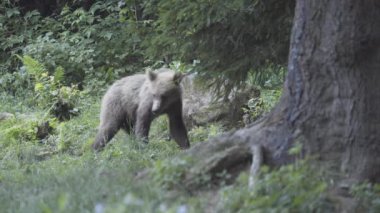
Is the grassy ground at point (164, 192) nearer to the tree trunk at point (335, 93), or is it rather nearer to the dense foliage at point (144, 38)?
the tree trunk at point (335, 93)

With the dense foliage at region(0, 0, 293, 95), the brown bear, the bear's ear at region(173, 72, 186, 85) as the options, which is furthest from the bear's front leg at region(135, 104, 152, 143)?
the dense foliage at region(0, 0, 293, 95)

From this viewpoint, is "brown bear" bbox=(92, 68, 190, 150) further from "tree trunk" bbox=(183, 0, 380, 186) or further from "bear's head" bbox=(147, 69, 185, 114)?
"tree trunk" bbox=(183, 0, 380, 186)

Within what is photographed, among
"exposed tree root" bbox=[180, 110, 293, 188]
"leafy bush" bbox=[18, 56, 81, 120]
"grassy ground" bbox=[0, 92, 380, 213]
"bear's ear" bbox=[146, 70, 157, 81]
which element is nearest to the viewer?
"grassy ground" bbox=[0, 92, 380, 213]

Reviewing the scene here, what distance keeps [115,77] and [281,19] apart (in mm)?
8203

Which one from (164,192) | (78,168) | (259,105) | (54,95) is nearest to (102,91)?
(54,95)

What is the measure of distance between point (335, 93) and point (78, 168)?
2971mm

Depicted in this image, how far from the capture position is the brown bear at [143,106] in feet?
34.5

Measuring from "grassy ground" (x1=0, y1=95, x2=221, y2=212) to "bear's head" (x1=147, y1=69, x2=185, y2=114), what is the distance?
59 cm

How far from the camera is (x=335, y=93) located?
6078 millimetres

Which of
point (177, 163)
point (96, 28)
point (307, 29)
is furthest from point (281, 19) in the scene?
point (96, 28)

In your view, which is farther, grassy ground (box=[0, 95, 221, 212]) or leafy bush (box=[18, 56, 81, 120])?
leafy bush (box=[18, 56, 81, 120])

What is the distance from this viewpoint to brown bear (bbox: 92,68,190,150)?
10.5m

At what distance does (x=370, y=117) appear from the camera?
6.11 metres

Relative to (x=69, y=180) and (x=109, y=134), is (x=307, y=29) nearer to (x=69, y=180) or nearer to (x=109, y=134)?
(x=69, y=180)
